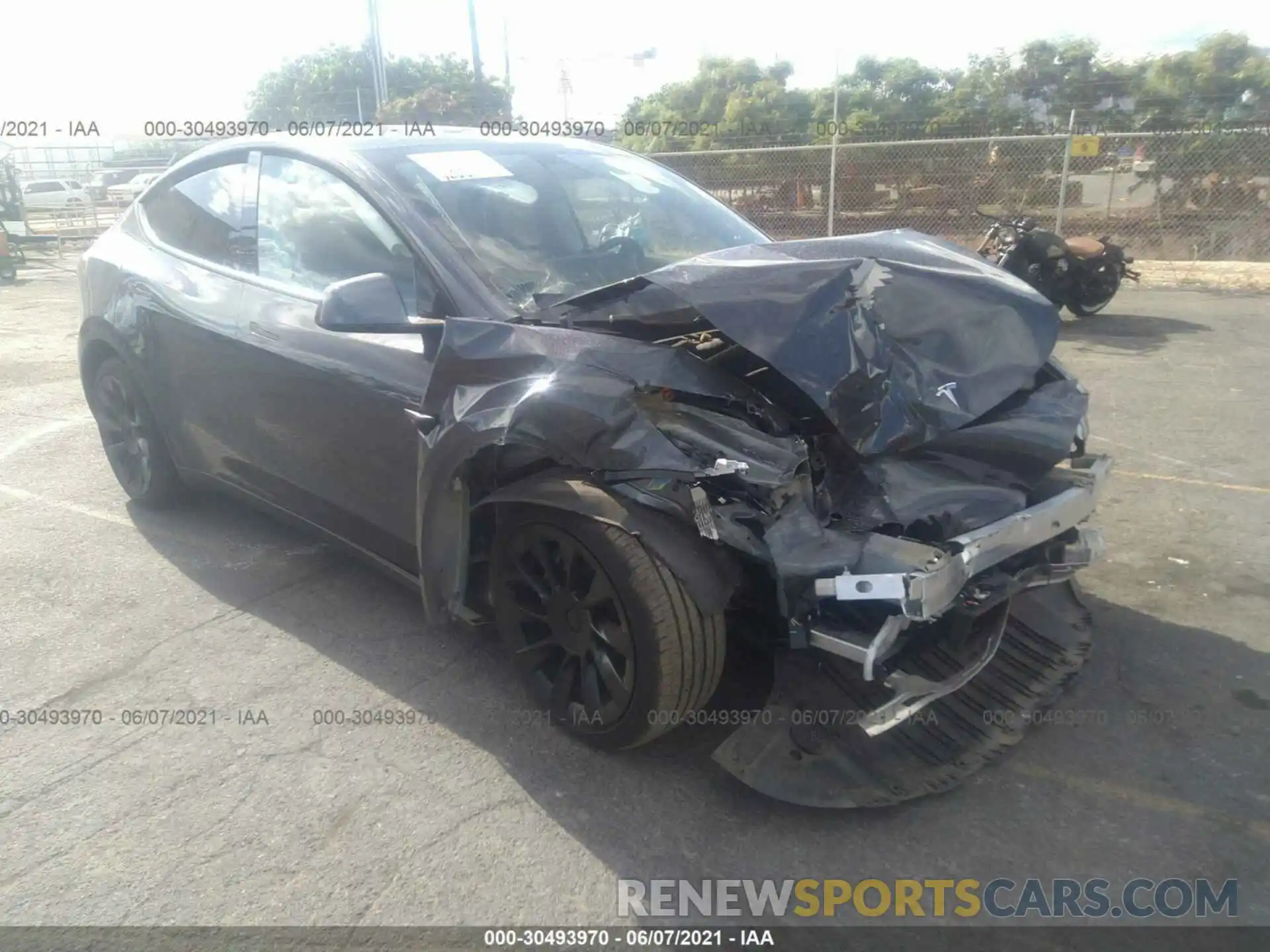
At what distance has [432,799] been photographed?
292 cm

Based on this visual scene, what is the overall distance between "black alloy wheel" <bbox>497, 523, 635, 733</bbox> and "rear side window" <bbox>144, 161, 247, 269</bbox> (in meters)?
2.01

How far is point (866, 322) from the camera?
9.43 feet

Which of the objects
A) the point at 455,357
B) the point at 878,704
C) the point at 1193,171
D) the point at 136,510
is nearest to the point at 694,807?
the point at 878,704

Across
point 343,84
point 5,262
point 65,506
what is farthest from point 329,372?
point 343,84

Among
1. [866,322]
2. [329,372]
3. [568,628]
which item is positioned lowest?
[568,628]

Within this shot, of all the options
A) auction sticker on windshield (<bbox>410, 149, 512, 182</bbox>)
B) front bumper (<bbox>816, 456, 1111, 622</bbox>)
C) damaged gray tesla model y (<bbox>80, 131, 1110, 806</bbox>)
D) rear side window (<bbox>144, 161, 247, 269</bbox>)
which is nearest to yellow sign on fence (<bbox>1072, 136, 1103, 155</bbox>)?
damaged gray tesla model y (<bbox>80, 131, 1110, 806</bbox>)

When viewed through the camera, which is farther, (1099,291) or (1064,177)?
(1064,177)

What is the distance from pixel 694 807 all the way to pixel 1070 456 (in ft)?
5.49

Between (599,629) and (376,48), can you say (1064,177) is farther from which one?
(376,48)

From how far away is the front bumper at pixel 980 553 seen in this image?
2461mm

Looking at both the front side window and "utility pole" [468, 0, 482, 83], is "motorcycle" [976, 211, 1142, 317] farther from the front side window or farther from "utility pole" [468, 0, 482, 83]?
"utility pole" [468, 0, 482, 83]

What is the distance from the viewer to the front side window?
3.47m

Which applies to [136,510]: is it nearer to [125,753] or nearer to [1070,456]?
[125,753]

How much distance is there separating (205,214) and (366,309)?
1.81 metres
